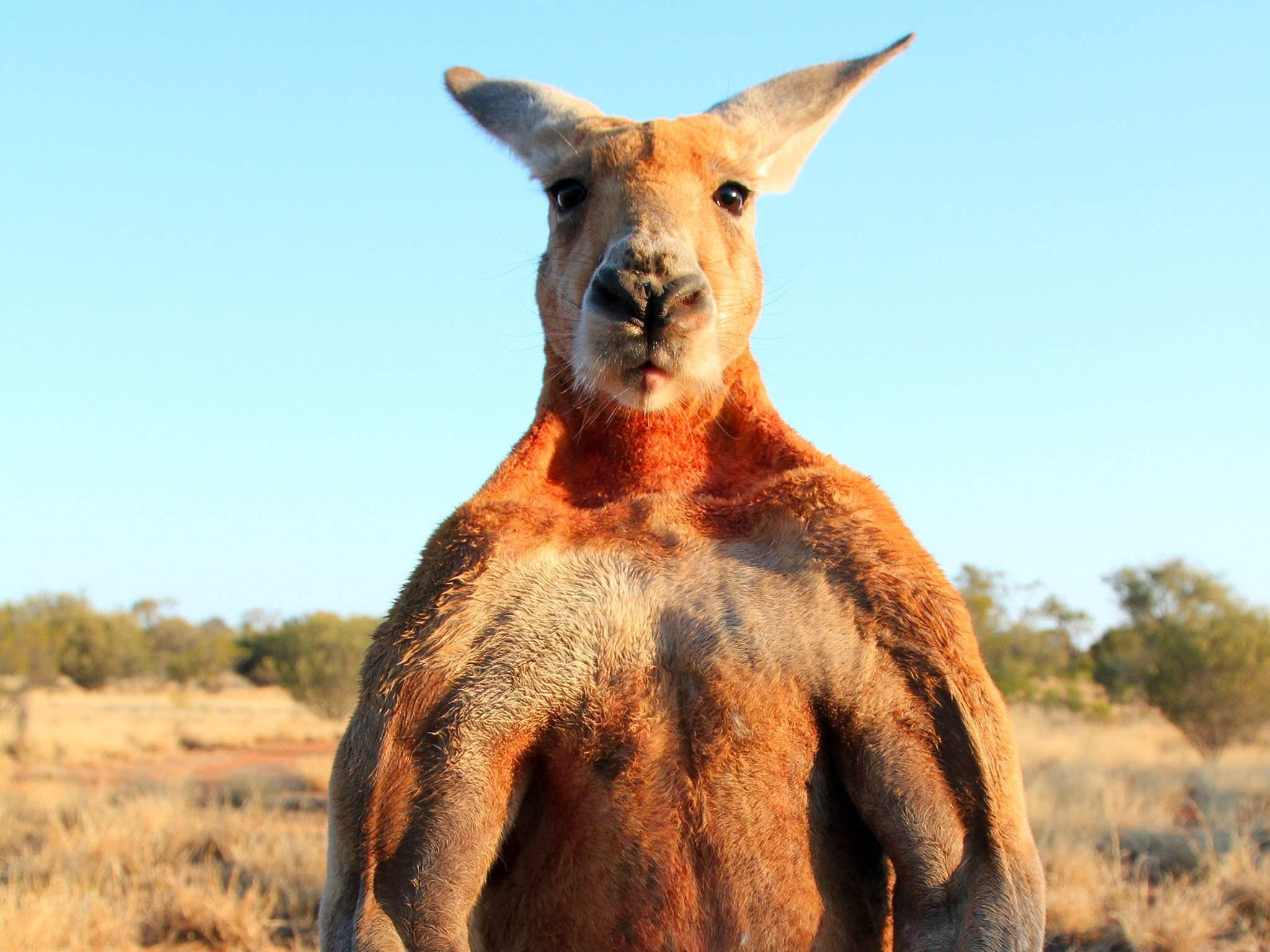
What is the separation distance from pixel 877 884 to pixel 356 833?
3.78 feet

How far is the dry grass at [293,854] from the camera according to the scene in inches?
300

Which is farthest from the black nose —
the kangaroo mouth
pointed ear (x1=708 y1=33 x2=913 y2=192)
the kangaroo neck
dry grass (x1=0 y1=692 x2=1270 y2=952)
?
dry grass (x1=0 y1=692 x2=1270 y2=952)

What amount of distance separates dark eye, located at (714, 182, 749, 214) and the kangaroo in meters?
0.61

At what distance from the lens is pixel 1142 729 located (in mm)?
24688

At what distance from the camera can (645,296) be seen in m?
2.68

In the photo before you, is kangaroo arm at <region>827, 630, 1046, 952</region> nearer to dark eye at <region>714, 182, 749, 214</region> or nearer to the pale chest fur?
the pale chest fur

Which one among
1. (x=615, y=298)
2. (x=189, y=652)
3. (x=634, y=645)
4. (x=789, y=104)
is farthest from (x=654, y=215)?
(x=189, y=652)

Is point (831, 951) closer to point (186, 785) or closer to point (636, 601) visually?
point (636, 601)

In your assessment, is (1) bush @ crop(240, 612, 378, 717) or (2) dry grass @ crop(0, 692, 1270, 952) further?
(1) bush @ crop(240, 612, 378, 717)

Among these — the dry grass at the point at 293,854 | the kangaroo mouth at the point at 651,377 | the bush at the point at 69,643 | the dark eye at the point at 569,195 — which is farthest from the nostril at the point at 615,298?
the bush at the point at 69,643

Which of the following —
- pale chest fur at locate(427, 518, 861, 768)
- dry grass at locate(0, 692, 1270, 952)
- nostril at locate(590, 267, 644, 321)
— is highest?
nostril at locate(590, 267, 644, 321)

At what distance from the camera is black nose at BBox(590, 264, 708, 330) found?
8.77 ft

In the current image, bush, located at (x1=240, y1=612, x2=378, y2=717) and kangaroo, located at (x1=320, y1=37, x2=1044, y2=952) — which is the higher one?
kangaroo, located at (x1=320, y1=37, x2=1044, y2=952)

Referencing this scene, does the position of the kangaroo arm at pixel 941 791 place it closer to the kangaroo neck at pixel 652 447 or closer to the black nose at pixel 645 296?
the kangaroo neck at pixel 652 447
